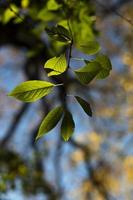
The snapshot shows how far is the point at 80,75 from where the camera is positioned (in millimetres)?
1217

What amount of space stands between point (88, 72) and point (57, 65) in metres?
0.10

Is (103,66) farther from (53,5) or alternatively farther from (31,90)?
(53,5)

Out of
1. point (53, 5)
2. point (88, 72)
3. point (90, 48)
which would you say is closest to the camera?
point (88, 72)

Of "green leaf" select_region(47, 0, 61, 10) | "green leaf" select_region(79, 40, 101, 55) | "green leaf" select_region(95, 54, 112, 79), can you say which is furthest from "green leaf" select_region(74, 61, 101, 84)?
"green leaf" select_region(47, 0, 61, 10)

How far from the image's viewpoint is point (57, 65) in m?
1.28

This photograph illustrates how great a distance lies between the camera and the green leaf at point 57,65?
1.27 metres

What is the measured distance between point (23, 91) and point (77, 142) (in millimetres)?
7990

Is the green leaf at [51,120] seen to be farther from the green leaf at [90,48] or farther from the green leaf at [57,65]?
the green leaf at [90,48]

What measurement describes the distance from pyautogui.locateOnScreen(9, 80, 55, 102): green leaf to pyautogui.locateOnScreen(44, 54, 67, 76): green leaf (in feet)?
0.17

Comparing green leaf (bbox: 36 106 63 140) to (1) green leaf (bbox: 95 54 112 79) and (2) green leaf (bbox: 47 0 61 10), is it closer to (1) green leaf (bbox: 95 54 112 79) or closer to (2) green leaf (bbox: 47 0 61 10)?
(1) green leaf (bbox: 95 54 112 79)

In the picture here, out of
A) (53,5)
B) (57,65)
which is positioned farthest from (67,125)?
(53,5)

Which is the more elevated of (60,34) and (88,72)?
(60,34)

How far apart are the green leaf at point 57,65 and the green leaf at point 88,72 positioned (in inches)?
2.6

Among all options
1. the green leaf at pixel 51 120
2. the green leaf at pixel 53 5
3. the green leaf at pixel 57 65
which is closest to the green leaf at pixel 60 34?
the green leaf at pixel 57 65
